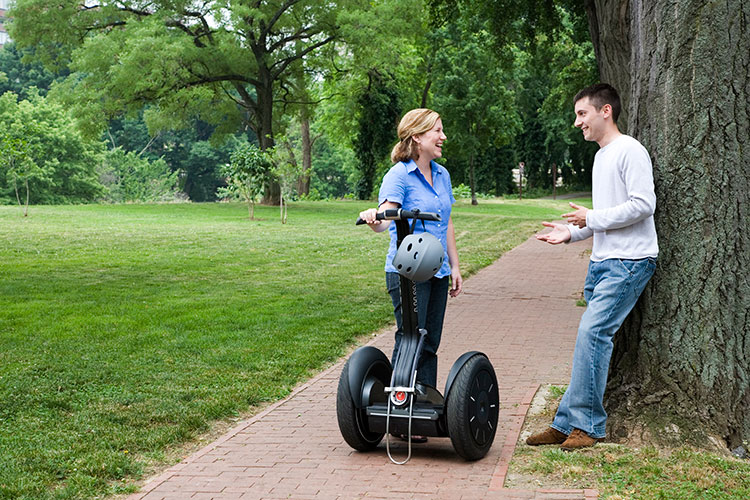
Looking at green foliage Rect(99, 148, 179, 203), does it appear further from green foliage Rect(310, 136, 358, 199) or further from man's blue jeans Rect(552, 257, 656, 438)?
man's blue jeans Rect(552, 257, 656, 438)

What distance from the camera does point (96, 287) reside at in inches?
519

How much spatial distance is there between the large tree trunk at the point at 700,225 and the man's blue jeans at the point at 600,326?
0.22m

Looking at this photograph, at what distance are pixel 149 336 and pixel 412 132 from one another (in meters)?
5.04

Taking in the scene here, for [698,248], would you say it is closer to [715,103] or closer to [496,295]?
[715,103]

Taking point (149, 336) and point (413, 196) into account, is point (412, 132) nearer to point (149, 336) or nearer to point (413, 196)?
point (413, 196)

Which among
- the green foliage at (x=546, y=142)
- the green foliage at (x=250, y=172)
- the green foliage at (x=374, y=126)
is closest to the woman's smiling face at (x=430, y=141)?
the green foliage at (x=250, y=172)

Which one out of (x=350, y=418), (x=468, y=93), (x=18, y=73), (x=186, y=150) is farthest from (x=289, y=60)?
(x=186, y=150)

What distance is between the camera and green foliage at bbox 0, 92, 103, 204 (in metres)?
58.9

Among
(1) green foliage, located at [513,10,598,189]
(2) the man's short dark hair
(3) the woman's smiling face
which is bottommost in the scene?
(3) the woman's smiling face

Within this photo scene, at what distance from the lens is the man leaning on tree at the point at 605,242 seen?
4.53 m

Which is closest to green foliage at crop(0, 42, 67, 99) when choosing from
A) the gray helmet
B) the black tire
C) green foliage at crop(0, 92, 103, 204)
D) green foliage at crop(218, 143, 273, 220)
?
green foliage at crop(0, 92, 103, 204)

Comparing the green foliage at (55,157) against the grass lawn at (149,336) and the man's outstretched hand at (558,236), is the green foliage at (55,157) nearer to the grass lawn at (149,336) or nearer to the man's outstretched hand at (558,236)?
the grass lawn at (149,336)

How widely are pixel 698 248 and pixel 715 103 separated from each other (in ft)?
2.44

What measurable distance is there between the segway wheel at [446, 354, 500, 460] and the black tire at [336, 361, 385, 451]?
504 millimetres
